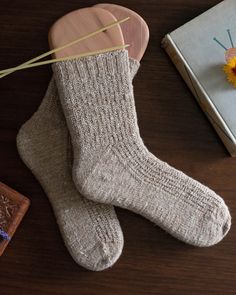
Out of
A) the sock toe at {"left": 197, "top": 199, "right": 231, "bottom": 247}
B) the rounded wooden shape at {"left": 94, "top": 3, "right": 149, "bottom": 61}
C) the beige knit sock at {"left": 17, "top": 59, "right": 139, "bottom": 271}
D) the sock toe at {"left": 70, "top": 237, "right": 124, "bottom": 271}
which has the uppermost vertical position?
the rounded wooden shape at {"left": 94, "top": 3, "right": 149, "bottom": 61}

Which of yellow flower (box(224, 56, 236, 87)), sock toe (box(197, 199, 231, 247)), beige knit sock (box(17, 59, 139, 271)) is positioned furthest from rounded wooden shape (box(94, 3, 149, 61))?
sock toe (box(197, 199, 231, 247))

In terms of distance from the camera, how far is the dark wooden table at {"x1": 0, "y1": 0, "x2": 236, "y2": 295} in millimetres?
693

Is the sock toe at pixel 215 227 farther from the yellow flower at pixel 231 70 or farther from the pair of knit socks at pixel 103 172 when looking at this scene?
the yellow flower at pixel 231 70

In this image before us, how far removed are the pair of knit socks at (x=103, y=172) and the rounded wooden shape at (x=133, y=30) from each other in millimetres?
22

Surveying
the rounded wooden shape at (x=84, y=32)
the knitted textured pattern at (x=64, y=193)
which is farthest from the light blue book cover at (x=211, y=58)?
the knitted textured pattern at (x=64, y=193)

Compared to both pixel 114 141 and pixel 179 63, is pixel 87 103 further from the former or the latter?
pixel 179 63

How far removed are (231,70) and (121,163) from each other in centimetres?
23

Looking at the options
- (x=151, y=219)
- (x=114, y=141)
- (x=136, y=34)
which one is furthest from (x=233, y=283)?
(x=136, y=34)

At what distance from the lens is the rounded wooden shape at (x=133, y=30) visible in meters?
0.70

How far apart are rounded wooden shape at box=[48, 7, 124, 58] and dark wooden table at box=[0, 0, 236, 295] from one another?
8 centimetres

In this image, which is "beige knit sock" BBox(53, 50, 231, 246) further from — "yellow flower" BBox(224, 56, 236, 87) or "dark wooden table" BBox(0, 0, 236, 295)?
"yellow flower" BBox(224, 56, 236, 87)

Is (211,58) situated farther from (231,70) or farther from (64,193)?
(64,193)

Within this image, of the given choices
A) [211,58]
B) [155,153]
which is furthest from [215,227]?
[211,58]

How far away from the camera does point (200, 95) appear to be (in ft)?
2.30
